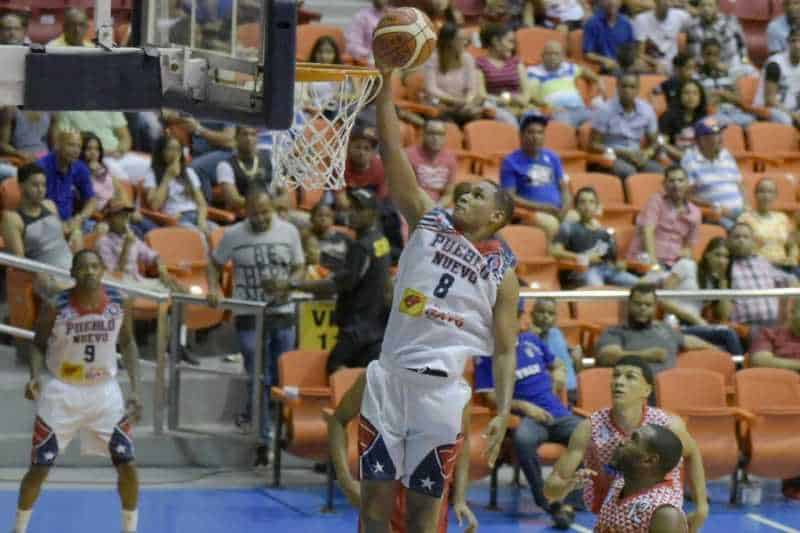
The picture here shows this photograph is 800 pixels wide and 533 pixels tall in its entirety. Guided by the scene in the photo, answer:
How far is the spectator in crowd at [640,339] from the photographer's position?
1090cm

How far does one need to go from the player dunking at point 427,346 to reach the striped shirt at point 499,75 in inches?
331

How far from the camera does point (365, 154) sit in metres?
12.3

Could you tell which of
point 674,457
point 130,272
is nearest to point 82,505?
point 130,272

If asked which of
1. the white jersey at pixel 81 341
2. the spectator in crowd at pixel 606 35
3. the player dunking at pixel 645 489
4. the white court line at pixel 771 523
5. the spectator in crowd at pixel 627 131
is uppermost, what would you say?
the spectator in crowd at pixel 606 35

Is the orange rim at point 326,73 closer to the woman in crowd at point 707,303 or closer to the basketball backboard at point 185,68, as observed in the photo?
the basketball backboard at point 185,68

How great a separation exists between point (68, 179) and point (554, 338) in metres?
3.51

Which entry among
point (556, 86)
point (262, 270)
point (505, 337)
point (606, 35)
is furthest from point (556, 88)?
point (505, 337)

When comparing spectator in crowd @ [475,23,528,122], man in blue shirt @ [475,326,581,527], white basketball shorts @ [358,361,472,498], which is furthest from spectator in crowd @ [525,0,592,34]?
white basketball shorts @ [358,361,472,498]

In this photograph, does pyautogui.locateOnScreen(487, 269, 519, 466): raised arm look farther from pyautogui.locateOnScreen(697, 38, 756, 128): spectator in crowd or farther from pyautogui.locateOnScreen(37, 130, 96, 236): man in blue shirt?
pyautogui.locateOnScreen(697, 38, 756, 128): spectator in crowd

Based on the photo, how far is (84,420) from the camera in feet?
30.4

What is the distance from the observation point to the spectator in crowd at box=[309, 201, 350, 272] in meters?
11.6

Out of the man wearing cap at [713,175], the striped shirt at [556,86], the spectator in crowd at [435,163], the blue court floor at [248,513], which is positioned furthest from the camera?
the striped shirt at [556,86]

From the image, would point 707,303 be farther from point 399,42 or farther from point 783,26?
point 783,26

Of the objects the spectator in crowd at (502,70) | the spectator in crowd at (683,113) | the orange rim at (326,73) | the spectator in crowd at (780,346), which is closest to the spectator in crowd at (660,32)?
the spectator in crowd at (683,113)
